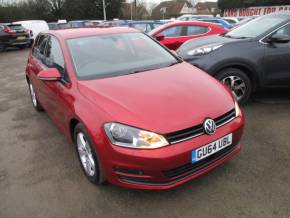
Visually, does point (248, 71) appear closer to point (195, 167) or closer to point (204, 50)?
point (204, 50)

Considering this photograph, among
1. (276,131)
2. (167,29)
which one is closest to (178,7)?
(167,29)

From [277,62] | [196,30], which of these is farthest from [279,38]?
[196,30]

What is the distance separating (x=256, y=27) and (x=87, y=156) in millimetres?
3868

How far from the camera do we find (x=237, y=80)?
4.61m

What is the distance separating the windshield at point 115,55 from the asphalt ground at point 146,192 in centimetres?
118

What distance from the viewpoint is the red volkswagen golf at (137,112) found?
7.52ft

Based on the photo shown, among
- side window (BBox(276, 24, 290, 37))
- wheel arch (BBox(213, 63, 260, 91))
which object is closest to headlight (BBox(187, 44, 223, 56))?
wheel arch (BBox(213, 63, 260, 91))

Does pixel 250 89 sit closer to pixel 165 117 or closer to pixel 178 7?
pixel 165 117

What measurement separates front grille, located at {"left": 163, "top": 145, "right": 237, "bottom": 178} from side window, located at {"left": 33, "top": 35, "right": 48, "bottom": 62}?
2.90 meters

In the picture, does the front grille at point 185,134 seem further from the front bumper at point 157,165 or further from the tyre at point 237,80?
the tyre at point 237,80

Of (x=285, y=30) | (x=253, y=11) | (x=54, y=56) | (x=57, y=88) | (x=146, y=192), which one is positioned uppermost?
(x=253, y=11)

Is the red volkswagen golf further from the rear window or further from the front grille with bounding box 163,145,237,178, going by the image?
the rear window

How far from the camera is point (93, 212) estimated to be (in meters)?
2.53

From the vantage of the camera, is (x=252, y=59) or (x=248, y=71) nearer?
(x=252, y=59)
